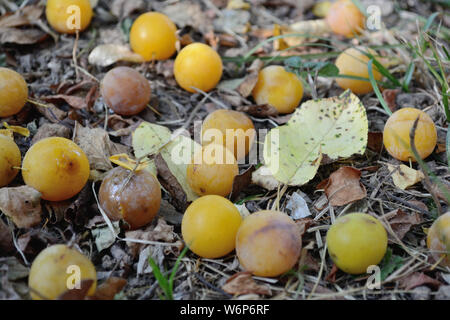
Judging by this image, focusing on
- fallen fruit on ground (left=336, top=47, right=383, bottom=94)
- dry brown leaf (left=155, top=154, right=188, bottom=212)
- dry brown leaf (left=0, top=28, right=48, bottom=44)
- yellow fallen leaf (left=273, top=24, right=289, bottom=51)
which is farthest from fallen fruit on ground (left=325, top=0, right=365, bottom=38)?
dry brown leaf (left=0, top=28, right=48, bottom=44)

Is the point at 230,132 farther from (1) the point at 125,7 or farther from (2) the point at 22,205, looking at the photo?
(1) the point at 125,7

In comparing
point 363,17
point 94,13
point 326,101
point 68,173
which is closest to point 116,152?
point 68,173

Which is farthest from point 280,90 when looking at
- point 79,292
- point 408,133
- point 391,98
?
point 79,292

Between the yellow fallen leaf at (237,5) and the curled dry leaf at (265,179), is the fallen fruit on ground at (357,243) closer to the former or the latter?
the curled dry leaf at (265,179)

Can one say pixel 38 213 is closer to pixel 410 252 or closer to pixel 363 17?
pixel 410 252

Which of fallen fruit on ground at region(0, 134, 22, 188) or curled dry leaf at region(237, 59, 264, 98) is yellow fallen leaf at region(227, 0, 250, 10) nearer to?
curled dry leaf at region(237, 59, 264, 98)

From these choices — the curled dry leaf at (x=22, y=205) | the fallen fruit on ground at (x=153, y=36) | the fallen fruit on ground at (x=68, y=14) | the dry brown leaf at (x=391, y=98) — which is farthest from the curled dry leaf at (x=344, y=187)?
the fallen fruit on ground at (x=68, y=14)
